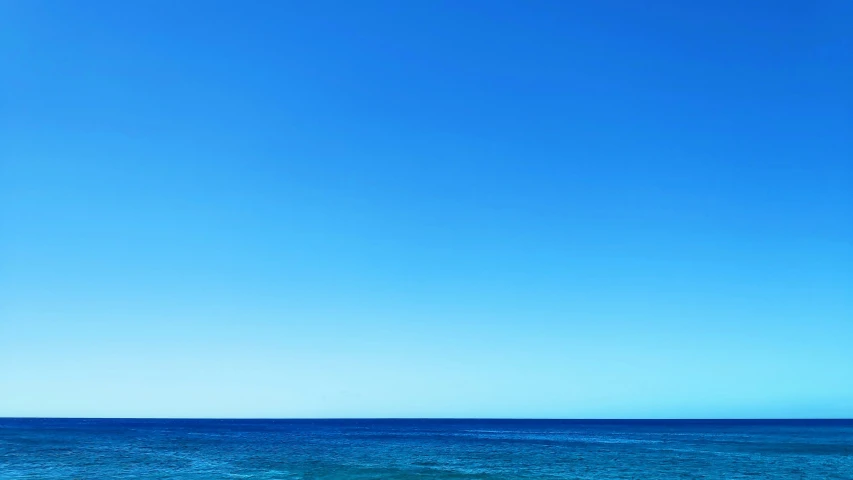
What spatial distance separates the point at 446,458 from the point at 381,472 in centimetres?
1389

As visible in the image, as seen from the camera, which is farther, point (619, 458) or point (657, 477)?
point (619, 458)

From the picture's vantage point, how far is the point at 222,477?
133ft

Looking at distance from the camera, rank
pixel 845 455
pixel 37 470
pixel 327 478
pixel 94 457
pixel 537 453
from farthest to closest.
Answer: pixel 537 453 < pixel 845 455 < pixel 94 457 < pixel 37 470 < pixel 327 478

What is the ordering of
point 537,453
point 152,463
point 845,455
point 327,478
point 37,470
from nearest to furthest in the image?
point 327,478, point 37,470, point 152,463, point 845,455, point 537,453

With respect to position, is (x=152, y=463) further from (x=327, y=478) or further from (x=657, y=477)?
(x=657, y=477)

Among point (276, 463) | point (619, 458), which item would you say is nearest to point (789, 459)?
point (619, 458)

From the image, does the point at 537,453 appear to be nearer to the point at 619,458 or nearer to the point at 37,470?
the point at 619,458

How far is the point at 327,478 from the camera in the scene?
40.7 m

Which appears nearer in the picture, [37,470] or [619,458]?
[37,470]

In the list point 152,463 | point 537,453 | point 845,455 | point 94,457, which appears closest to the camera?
point 152,463

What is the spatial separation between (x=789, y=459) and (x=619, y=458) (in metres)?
15.5

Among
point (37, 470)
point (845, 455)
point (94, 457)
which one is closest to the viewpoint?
point (37, 470)

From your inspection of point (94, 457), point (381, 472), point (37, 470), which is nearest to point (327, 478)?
point (381, 472)

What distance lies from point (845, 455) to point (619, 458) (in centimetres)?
2317
